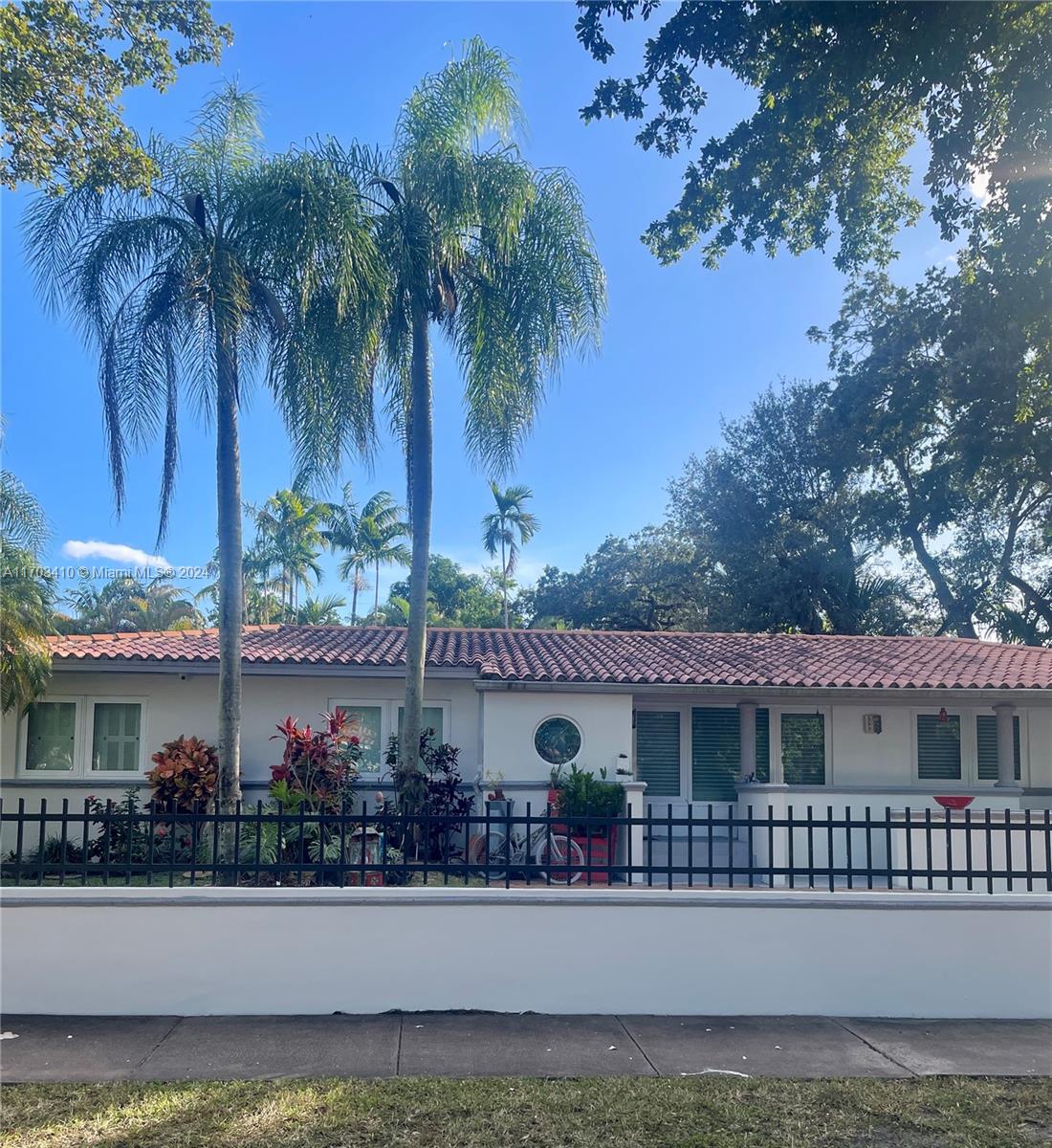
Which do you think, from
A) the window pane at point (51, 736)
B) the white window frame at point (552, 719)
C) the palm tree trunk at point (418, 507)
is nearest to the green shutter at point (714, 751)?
the white window frame at point (552, 719)

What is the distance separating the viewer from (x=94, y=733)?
46.0 feet

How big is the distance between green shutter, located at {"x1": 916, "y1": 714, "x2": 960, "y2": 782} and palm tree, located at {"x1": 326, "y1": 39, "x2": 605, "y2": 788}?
8608mm

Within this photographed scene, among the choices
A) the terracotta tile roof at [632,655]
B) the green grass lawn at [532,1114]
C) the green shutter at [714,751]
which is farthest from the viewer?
the green shutter at [714,751]

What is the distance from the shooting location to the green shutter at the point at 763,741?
1507 cm

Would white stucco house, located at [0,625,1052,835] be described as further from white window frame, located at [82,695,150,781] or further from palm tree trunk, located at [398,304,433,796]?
palm tree trunk, located at [398,304,433,796]

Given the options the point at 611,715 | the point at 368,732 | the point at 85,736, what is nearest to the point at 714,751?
the point at 611,715

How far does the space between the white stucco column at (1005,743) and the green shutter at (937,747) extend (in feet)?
2.04

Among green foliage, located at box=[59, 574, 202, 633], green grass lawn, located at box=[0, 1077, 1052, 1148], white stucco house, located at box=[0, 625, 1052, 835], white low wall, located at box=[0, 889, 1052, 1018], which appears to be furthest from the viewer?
green foliage, located at box=[59, 574, 202, 633]

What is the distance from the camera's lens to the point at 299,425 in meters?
10.3

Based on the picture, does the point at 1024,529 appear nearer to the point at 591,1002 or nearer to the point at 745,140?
the point at 745,140

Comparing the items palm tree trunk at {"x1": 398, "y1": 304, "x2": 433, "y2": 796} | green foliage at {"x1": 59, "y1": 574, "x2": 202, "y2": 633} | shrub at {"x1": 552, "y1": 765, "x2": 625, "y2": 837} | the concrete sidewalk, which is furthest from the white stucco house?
green foliage at {"x1": 59, "y1": 574, "x2": 202, "y2": 633}

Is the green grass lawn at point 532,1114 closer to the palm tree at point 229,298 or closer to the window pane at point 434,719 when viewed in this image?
the palm tree at point 229,298

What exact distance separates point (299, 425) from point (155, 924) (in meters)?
5.45

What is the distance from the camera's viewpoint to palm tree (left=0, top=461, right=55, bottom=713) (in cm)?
1185
